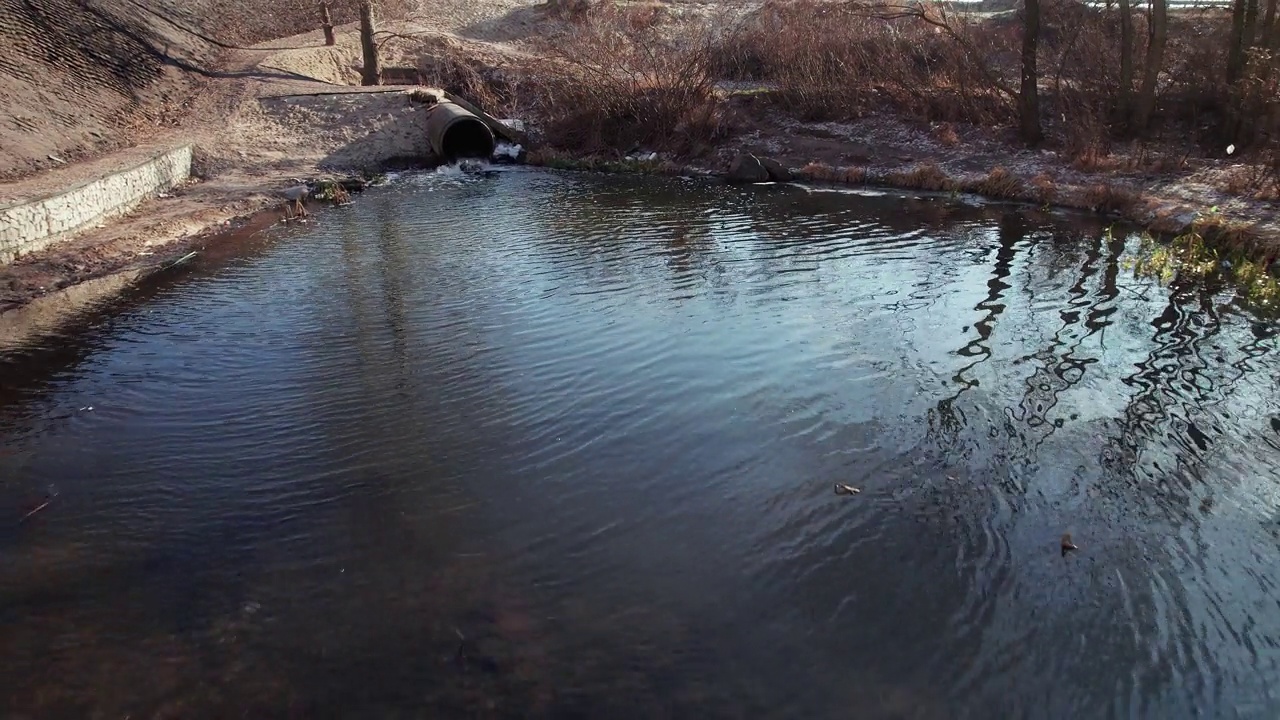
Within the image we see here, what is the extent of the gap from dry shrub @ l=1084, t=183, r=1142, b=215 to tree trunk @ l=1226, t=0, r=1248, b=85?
410 centimetres

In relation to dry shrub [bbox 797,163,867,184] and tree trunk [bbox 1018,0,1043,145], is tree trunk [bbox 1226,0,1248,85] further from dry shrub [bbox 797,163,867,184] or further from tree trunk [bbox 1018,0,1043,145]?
dry shrub [bbox 797,163,867,184]

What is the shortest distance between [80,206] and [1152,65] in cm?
1935

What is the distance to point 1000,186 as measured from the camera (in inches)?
658

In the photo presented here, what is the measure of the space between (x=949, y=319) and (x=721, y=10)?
27865 mm

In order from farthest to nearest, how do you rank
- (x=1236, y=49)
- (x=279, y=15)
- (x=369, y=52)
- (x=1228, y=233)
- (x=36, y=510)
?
(x=279, y=15), (x=369, y=52), (x=1236, y=49), (x=1228, y=233), (x=36, y=510)

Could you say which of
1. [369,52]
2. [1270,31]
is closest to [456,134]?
[369,52]

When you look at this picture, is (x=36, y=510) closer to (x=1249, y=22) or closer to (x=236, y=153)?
(x=236, y=153)

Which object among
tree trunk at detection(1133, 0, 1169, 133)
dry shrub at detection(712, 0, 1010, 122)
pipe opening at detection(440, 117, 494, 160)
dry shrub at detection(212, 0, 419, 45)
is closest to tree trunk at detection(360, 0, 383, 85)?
dry shrub at detection(212, 0, 419, 45)

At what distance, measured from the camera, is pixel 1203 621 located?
5117 mm

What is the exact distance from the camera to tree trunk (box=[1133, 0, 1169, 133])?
1695 centimetres

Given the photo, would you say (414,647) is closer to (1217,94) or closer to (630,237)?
(630,237)

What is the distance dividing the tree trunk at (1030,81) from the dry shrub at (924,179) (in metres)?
2.32

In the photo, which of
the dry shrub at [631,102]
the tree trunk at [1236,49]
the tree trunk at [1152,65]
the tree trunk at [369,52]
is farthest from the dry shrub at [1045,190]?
the tree trunk at [369,52]

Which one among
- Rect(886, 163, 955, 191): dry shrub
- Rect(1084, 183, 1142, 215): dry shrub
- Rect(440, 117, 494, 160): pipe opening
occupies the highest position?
Rect(440, 117, 494, 160): pipe opening
